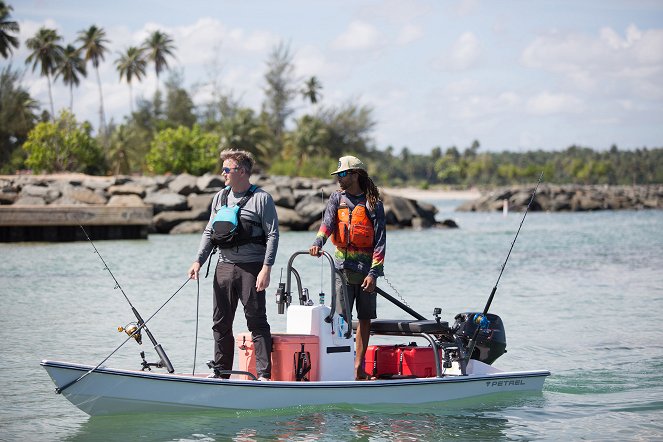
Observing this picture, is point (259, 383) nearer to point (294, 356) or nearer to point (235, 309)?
point (294, 356)

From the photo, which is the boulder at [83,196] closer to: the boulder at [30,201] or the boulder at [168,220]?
the boulder at [30,201]

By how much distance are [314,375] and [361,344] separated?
0.54 metres

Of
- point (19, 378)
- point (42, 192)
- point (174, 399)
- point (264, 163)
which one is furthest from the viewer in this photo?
point (264, 163)

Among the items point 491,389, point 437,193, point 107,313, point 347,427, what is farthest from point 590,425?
point 437,193

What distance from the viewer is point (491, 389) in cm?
852

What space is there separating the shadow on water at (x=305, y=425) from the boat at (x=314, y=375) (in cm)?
11

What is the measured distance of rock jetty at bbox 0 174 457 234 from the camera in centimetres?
3950

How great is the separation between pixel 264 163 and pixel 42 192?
31.8 metres

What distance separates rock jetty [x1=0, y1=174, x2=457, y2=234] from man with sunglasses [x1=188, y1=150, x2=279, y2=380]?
30059 millimetres

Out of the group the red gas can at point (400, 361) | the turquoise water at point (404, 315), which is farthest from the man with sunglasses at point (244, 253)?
the red gas can at point (400, 361)

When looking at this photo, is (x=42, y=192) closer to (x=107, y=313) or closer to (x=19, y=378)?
(x=107, y=313)

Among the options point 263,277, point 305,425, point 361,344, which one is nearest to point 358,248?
point 361,344

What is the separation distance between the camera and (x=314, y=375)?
7.83 m

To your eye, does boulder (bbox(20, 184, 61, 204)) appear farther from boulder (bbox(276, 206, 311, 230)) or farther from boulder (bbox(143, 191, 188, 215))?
boulder (bbox(276, 206, 311, 230))
